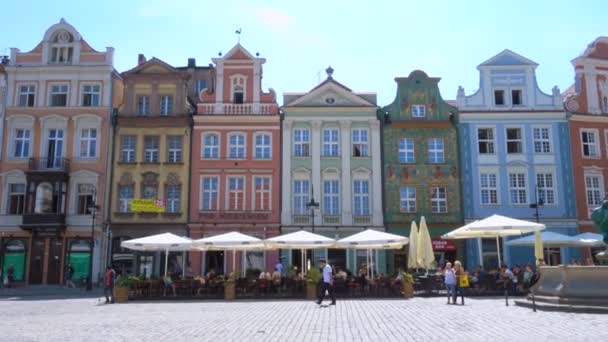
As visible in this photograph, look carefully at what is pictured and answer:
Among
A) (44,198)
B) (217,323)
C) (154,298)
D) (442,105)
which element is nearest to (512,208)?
(442,105)

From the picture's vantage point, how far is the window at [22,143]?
35.9 meters

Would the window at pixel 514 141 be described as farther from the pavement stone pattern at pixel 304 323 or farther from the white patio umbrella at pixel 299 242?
the pavement stone pattern at pixel 304 323

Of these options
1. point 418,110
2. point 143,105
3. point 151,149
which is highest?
point 143,105

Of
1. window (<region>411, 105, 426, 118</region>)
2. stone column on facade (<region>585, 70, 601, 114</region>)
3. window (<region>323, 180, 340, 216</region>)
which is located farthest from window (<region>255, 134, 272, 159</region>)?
stone column on facade (<region>585, 70, 601, 114</region>)

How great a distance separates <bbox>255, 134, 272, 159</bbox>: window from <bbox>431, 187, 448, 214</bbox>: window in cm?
1016

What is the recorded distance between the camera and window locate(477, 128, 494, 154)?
35.7 meters

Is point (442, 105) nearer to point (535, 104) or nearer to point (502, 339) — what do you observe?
point (535, 104)

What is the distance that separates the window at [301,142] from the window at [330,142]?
1043 millimetres

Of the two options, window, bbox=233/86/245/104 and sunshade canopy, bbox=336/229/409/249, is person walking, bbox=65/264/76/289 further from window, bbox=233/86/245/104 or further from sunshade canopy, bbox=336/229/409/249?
sunshade canopy, bbox=336/229/409/249

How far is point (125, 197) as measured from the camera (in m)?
35.3

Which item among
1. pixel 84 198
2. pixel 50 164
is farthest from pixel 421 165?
pixel 50 164

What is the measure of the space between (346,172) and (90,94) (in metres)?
16.8

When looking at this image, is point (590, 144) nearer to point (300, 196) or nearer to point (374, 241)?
point (300, 196)

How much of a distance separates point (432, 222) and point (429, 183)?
7.82 feet
